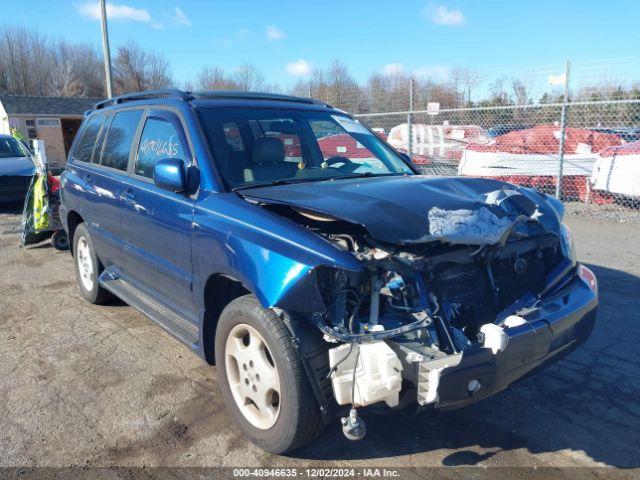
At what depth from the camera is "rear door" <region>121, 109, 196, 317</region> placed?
3.47m

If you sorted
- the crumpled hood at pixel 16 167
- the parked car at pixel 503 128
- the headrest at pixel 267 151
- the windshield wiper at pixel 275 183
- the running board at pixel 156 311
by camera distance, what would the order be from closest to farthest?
the windshield wiper at pixel 275 183, the running board at pixel 156 311, the headrest at pixel 267 151, the crumpled hood at pixel 16 167, the parked car at pixel 503 128

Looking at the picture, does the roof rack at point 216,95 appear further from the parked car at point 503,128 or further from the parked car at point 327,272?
the parked car at point 503,128

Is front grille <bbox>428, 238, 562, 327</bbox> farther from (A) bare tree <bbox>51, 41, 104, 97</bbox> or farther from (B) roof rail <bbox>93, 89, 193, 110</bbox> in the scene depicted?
(A) bare tree <bbox>51, 41, 104, 97</bbox>

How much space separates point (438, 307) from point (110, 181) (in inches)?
122

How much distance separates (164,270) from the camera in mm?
3752

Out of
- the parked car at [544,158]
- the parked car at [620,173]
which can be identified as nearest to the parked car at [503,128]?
the parked car at [544,158]

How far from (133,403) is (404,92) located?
14.2m

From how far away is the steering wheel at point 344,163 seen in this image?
4.04m

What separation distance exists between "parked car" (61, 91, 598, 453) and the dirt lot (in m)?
0.38

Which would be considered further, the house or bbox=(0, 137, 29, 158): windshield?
the house

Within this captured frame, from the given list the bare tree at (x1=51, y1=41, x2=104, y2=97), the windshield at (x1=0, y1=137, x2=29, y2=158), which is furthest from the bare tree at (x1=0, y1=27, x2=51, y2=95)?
the windshield at (x1=0, y1=137, x2=29, y2=158)

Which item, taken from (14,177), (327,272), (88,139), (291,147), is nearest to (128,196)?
(291,147)

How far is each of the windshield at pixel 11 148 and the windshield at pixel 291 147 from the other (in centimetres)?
1080

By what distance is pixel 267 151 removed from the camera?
3789mm
